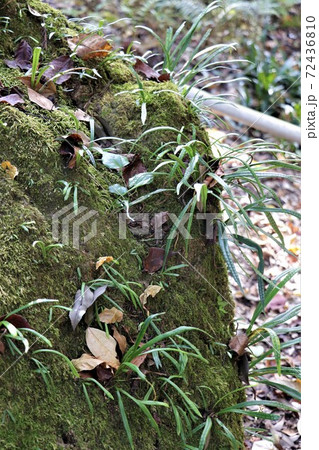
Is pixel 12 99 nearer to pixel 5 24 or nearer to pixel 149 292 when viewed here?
pixel 5 24

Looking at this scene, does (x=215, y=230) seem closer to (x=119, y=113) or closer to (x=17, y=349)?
(x=119, y=113)

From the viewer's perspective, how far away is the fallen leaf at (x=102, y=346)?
1.36m

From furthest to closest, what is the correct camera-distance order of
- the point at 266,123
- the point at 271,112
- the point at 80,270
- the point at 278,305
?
the point at 271,112
the point at 266,123
the point at 278,305
the point at 80,270

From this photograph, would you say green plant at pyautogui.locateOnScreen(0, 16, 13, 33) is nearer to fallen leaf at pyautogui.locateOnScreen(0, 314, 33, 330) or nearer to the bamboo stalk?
fallen leaf at pyautogui.locateOnScreen(0, 314, 33, 330)

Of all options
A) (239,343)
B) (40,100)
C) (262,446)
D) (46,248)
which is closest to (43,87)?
(40,100)

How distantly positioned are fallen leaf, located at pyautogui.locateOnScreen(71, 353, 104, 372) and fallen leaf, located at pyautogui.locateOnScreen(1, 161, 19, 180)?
56cm

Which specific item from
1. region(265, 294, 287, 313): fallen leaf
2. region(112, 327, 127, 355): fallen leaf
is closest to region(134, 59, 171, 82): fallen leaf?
region(112, 327, 127, 355): fallen leaf

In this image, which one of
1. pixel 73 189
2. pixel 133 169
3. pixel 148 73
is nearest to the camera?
pixel 73 189

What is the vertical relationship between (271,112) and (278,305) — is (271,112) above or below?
above

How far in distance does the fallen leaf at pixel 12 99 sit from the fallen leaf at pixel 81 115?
0.19 metres

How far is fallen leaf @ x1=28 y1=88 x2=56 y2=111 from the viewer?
1.68 meters

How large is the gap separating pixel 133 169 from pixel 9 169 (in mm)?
397

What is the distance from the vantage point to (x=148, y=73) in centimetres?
196

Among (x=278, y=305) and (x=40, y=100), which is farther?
(x=278, y=305)
